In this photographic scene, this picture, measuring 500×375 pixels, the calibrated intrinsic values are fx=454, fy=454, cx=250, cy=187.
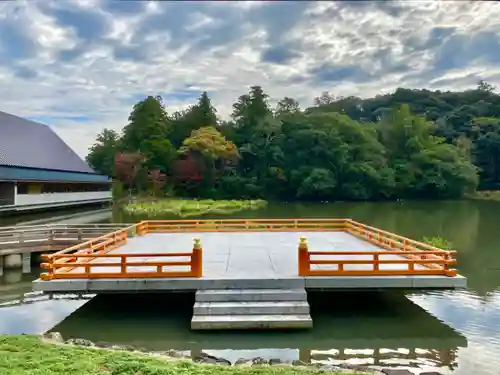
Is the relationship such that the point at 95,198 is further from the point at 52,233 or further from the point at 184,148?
the point at 52,233

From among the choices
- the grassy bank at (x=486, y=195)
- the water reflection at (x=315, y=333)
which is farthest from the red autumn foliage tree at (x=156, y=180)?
the water reflection at (x=315, y=333)

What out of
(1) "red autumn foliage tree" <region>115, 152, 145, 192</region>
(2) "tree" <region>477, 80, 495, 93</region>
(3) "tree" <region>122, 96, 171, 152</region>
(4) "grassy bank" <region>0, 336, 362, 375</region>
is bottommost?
(4) "grassy bank" <region>0, 336, 362, 375</region>

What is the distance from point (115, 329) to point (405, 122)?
153 ft

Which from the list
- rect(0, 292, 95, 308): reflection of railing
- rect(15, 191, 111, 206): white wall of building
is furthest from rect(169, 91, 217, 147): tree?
rect(0, 292, 95, 308): reflection of railing

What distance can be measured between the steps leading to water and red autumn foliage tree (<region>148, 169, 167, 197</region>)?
35808mm

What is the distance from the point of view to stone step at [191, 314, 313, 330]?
6.64 m

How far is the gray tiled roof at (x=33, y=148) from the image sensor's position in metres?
26.3

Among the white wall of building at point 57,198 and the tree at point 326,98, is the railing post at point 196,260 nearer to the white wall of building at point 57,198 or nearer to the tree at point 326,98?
the white wall of building at point 57,198

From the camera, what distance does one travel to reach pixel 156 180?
41938 mm

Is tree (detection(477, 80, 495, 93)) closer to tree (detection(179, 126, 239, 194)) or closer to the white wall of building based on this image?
tree (detection(179, 126, 239, 194))

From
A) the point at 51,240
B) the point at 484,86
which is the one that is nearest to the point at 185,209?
the point at 51,240

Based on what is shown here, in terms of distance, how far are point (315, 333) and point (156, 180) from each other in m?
36.5

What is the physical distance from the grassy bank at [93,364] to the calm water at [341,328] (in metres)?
1.20

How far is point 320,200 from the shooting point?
152ft
